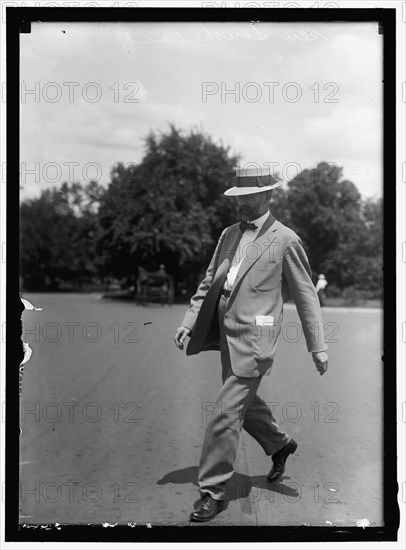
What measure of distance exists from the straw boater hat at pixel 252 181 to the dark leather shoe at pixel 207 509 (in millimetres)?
1825

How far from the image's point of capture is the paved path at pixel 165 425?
15.9ft

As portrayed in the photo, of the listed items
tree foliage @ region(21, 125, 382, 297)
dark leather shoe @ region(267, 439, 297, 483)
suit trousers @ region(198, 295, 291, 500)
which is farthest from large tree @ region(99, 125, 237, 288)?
dark leather shoe @ region(267, 439, 297, 483)

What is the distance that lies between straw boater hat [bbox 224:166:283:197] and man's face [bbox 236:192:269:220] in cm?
4

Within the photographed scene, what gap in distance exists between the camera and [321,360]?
462 cm

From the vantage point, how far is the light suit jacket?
15.0 feet

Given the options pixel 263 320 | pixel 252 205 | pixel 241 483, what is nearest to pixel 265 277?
pixel 263 320

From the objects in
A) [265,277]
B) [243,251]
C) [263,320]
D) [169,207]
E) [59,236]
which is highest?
[169,207]

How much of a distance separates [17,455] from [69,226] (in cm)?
155

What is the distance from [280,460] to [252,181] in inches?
69.6

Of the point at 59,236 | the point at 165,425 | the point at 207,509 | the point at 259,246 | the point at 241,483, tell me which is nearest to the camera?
the point at 207,509

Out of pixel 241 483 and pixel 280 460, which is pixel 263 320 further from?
pixel 241 483

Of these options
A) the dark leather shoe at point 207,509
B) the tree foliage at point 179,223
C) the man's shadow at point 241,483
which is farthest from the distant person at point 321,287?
the dark leather shoe at point 207,509

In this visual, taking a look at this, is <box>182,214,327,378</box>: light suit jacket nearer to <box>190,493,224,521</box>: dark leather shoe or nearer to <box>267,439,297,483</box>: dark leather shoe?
<box>267,439,297,483</box>: dark leather shoe

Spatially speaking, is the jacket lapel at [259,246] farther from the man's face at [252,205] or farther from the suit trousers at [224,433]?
the suit trousers at [224,433]
